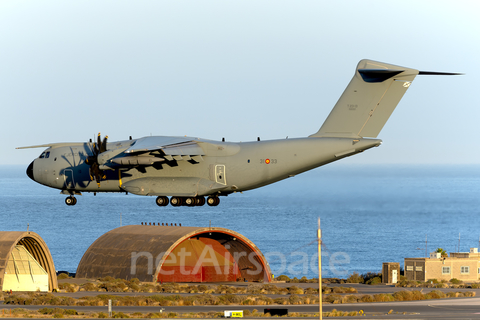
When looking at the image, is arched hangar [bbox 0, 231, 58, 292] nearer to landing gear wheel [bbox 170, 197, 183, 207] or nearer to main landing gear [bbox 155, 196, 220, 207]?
main landing gear [bbox 155, 196, 220, 207]

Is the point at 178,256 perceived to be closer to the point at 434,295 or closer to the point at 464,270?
the point at 434,295

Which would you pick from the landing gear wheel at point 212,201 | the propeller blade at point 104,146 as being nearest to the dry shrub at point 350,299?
the landing gear wheel at point 212,201

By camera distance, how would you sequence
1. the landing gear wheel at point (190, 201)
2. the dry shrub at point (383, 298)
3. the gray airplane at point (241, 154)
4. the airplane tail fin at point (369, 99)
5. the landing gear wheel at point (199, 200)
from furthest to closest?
the dry shrub at point (383, 298) < the landing gear wheel at point (199, 200) < the landing gear wheel at point (190, 201) < the gray airplane at point (241, 154) < the airplane tail fin at point (369, 99)

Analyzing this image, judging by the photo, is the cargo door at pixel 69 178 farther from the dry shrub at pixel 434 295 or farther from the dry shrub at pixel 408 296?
the dry shrub at pixel 434 295

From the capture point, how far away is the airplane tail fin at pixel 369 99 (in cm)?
3859

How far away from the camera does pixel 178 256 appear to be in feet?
241

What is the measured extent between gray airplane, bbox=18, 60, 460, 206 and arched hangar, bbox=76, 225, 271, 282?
91.5 feet

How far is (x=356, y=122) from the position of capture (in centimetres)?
3922

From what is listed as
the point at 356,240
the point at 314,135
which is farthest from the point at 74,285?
the point at 356,240

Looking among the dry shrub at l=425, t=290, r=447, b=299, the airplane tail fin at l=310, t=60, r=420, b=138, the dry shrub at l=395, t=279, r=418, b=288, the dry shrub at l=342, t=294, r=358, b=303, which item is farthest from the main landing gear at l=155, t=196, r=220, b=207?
the dry shrub at l=395, t=279, r=418, b=288

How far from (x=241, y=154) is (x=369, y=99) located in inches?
314

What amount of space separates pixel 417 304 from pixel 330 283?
21.2 m

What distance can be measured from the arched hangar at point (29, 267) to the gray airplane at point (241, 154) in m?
21.3

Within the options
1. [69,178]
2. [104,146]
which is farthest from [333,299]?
[104,146]
